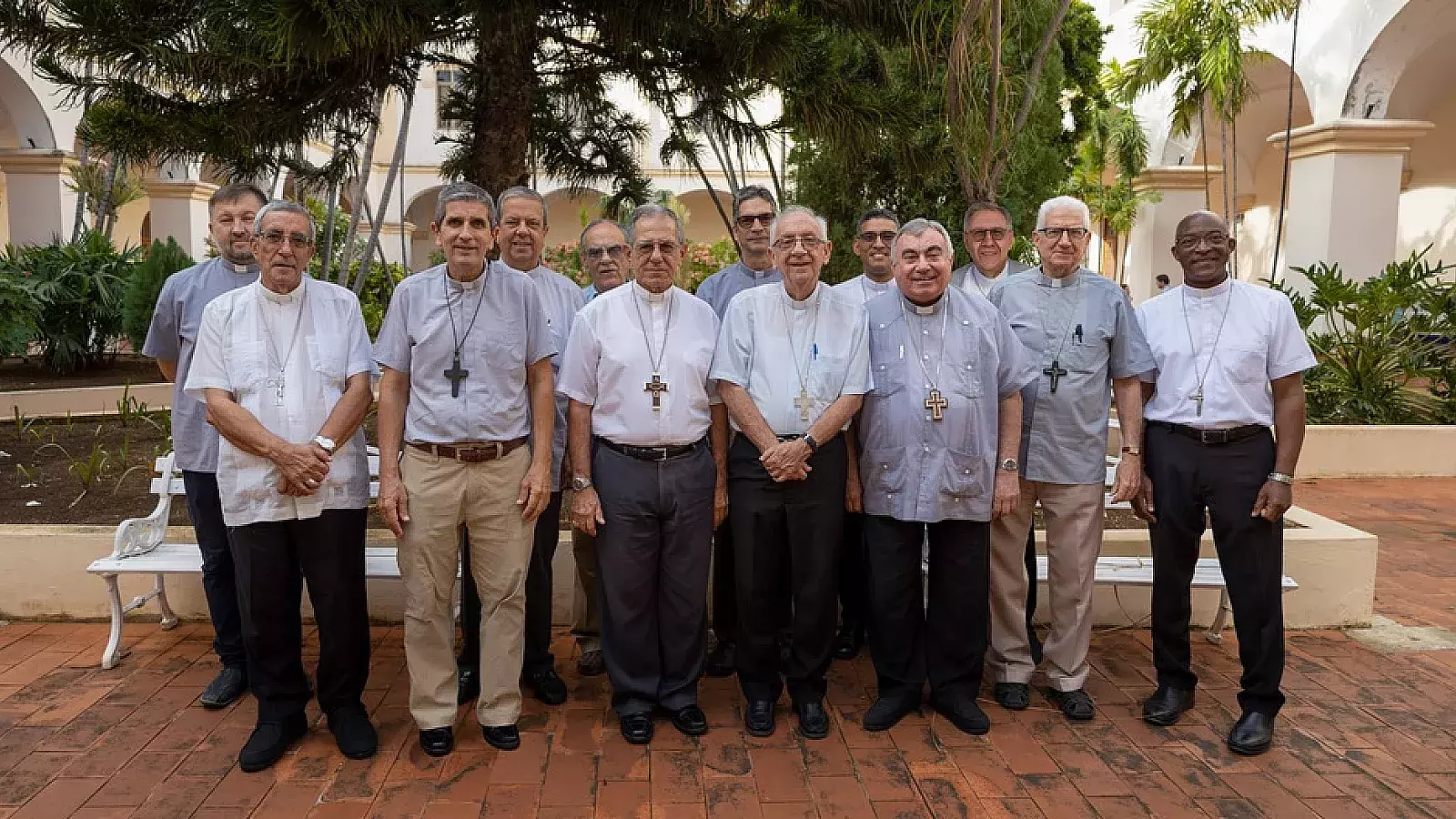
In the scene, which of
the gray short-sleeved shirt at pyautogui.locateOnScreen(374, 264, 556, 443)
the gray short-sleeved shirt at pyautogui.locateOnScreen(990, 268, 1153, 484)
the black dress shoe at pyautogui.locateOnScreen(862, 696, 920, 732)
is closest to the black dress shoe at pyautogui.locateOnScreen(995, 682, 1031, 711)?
the black dress shoe at pyautogui.locateOnScreen(862, 696, 920, 732)

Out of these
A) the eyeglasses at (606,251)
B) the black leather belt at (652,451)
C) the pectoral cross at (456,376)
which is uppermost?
the eyeglasses at (606,251)

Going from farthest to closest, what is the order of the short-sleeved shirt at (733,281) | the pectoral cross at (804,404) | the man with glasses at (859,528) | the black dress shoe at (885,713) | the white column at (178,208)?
the white column at (178,208) → the short-sleeved shirt at (733,281) → the man with glasses at (859,528) → the black dress shoe at (885,713) → the pectoral cross at (804,404)

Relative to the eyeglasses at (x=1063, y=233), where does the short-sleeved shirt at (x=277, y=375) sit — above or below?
below

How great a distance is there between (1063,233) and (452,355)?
2.09 meters

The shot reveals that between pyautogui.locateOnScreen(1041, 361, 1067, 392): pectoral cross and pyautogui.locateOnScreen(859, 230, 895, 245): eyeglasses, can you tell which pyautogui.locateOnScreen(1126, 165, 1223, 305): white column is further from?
pyautogui.locateOnScreen(1041, 361, 1067, 392): pectoral cross

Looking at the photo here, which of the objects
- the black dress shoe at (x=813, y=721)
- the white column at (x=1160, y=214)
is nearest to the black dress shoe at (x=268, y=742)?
the black dress shoe at (x=813, y=721)

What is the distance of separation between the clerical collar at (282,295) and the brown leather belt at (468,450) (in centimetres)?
60

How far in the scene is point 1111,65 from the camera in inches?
697

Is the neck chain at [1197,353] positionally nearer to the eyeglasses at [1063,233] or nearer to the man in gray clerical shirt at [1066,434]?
the man in gray clerical shirt at [1066,434]

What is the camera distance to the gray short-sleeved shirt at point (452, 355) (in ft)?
10.7

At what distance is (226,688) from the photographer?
3.73m

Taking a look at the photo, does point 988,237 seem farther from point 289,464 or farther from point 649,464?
point 289,464

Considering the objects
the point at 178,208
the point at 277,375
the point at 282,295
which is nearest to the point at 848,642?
the point at 277,375

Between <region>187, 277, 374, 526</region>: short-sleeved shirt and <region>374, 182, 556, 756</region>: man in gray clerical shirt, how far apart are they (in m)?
0.14
